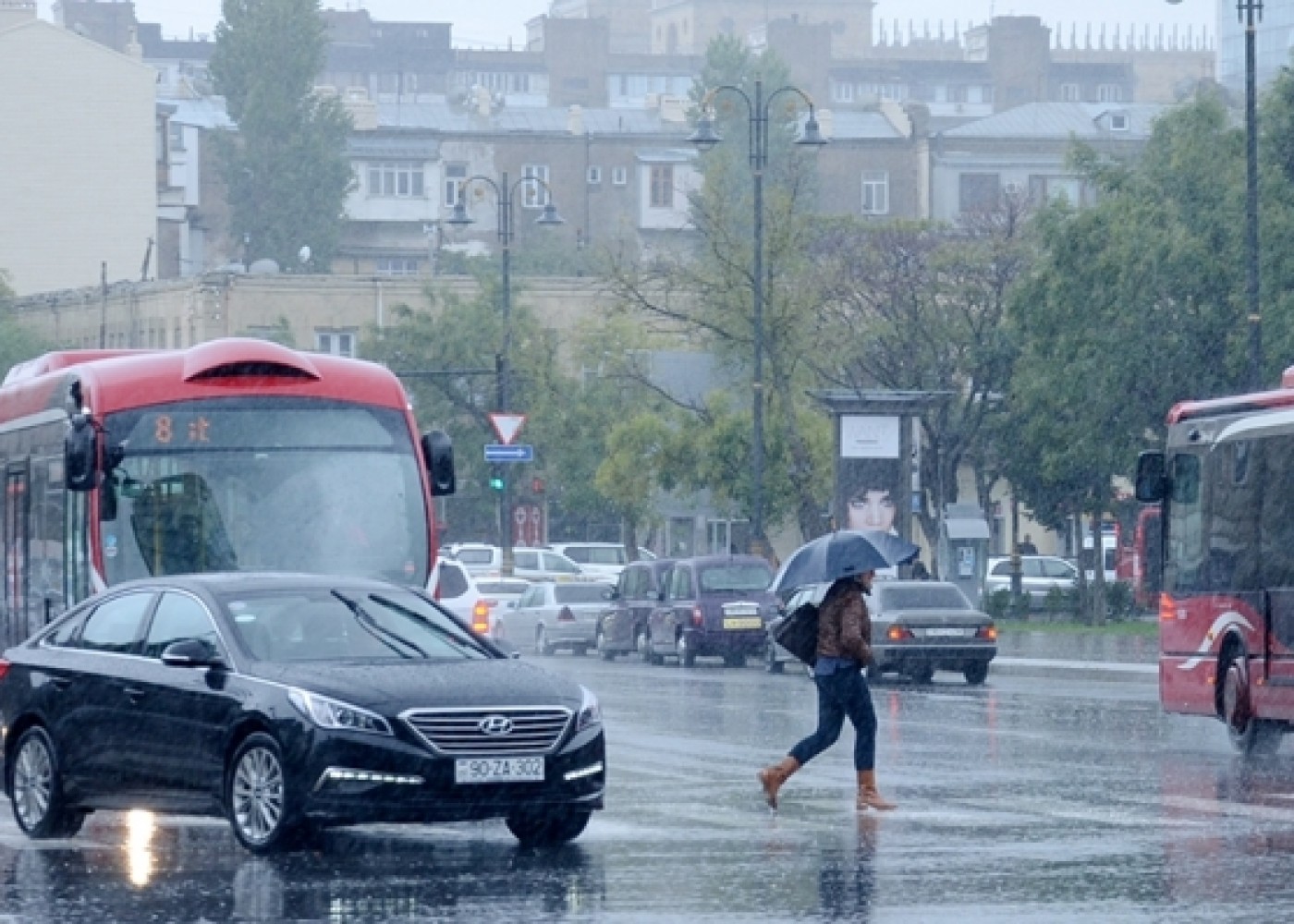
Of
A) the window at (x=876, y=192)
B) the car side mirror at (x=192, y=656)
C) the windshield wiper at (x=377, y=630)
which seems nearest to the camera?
the car side mirror at (x=192, y=656)

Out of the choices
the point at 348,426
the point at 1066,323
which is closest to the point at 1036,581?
the point at 1066,323

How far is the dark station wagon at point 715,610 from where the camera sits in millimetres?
44656

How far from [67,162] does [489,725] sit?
98.4m

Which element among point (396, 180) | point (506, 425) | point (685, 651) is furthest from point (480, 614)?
point (396, 180)

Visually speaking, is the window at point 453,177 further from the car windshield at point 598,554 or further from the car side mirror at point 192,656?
the car side mirror at point 192,656

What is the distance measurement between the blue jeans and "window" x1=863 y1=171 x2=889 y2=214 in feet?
363

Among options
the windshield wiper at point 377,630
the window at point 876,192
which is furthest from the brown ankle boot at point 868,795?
the window at point 876,192

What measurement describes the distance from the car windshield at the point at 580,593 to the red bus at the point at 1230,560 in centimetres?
2640

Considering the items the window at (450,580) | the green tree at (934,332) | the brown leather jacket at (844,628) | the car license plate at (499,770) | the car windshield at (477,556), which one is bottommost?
the car windshield at (477,556)

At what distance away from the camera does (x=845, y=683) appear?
18.0 meters

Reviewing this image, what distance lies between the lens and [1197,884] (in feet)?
45.2

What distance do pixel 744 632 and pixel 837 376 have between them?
22609mm

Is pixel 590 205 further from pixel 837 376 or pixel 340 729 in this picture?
pixel 340 729

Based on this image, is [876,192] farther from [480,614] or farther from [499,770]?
[499,770]
